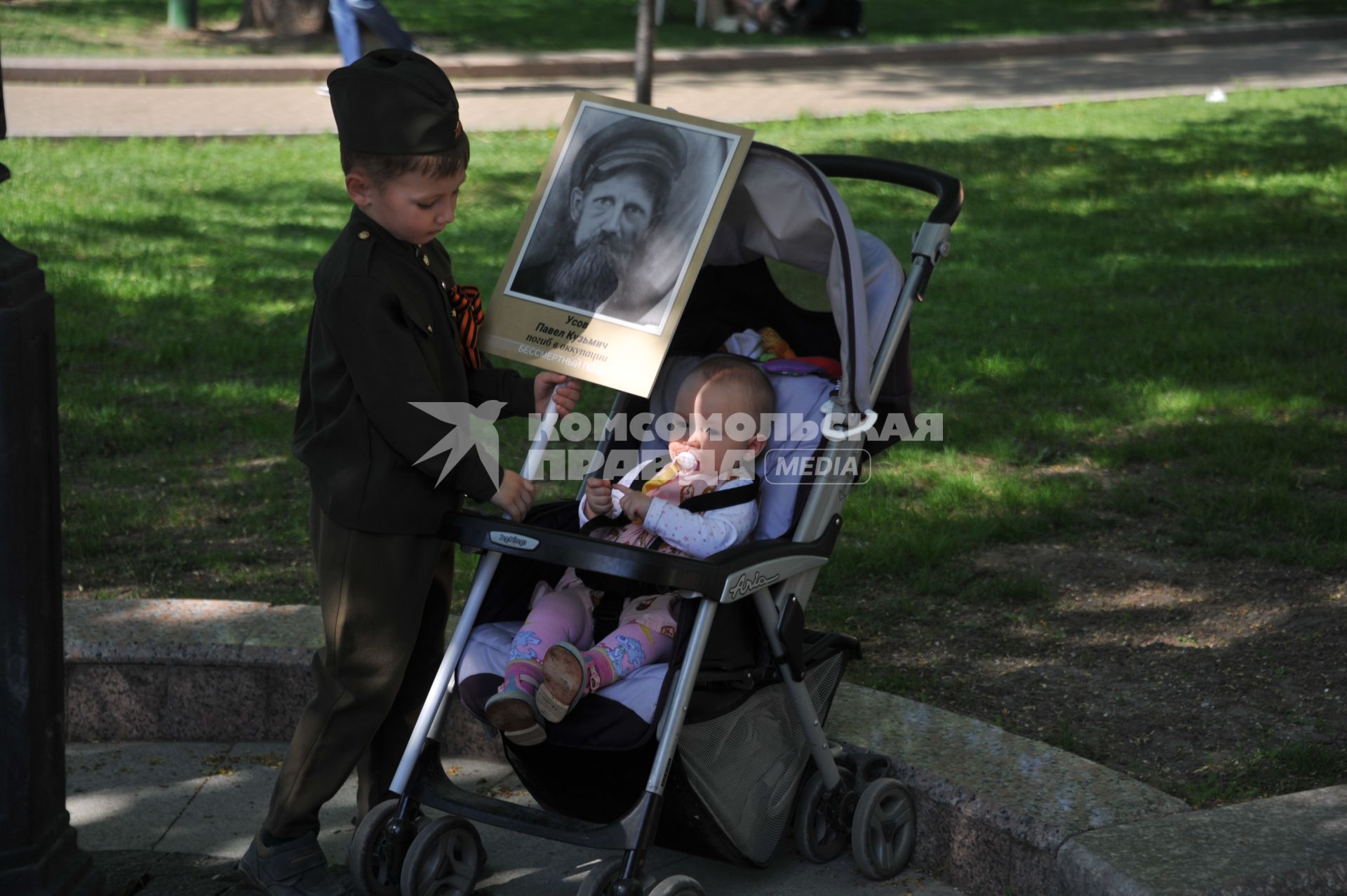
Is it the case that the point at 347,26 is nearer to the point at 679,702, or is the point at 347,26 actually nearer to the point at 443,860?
the point at 443,860

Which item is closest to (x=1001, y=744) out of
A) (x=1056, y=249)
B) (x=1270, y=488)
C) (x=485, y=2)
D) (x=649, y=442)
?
(x=649, y=442)

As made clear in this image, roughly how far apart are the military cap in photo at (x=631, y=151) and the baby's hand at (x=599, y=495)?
754mm

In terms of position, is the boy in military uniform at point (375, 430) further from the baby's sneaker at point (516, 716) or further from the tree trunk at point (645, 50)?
the tree trunk at point (645, 50)

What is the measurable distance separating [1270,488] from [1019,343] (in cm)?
188

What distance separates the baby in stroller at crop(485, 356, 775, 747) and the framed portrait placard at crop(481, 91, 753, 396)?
0.65ft

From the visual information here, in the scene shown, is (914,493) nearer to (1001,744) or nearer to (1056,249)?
(1001,744)

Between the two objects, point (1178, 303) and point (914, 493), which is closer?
point (914, 493)

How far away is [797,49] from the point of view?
16156 mm

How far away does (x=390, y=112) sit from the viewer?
2895 millimetres

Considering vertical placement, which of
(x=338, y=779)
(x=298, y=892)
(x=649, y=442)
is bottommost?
(x=298, y=892)

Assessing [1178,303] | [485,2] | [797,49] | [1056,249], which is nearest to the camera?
[1178,303]

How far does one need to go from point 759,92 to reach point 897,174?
10.7 metres

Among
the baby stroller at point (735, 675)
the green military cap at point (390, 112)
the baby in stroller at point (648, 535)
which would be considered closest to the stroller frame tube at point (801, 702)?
the baby stroller at point (735, 675)

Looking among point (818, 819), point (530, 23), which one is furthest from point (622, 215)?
point (530, 23)
